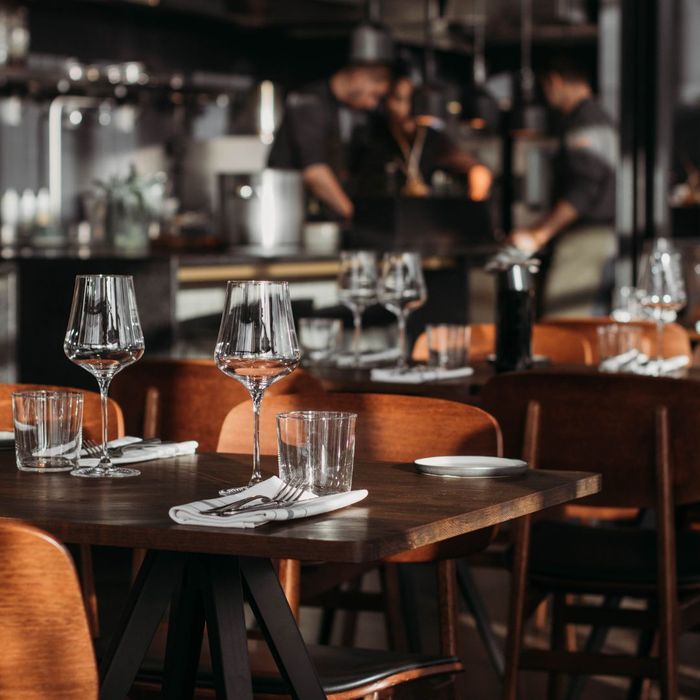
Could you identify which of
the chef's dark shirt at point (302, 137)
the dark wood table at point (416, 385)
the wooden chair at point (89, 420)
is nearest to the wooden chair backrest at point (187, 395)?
the wooden chair at point (89, 420)

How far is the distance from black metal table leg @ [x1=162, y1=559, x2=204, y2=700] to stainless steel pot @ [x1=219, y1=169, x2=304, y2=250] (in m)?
4.20

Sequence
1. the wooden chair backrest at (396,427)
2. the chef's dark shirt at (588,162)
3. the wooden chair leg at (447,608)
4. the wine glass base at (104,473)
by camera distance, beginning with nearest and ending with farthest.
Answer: the wine glass base at (104,473) < the wooden chair backrest at (396,427) < the wooden chair leg at (447,608) < the chef's dark shirt at (588,162)

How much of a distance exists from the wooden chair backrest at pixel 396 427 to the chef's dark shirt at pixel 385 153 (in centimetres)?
557

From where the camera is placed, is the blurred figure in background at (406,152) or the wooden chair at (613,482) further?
the blurred figure in background at (406,152)

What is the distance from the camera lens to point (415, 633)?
338cm

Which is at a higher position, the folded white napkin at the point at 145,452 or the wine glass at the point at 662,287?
the wine glass at the point at 662,287

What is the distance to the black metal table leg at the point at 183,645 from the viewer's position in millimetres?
1754

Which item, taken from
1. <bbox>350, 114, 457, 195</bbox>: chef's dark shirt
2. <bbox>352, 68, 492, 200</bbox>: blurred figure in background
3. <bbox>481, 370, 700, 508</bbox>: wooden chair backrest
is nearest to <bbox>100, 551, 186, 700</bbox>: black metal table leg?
<bbox>481, 370, 700, 508</bbox>: wooden chair backrest

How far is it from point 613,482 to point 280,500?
127 centimetres

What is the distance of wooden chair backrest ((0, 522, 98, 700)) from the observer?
4.09 ft

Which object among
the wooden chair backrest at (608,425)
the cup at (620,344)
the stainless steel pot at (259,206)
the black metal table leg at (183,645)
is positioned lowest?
the black metal table leg at (183,645)

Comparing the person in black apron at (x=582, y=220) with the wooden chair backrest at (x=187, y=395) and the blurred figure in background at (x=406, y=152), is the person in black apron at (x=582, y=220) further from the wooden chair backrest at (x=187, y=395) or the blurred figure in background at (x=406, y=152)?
the wooden chair backrest at (x=187, y=395)

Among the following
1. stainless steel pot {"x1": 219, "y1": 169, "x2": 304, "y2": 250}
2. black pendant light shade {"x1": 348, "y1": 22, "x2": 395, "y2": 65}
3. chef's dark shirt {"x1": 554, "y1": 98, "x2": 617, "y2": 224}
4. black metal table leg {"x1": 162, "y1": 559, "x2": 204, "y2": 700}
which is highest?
black pendant light shade {"x1": 348, "y1": 22, "x2": 395, "y2": 65}

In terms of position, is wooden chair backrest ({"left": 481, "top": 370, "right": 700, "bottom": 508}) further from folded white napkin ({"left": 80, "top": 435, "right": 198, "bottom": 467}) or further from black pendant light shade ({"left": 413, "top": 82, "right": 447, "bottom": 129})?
black pendant light shade ({"left": 413, "top": 82, "right": 447, "bottom": 129})
